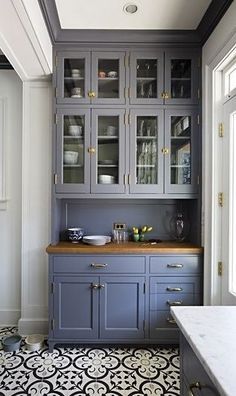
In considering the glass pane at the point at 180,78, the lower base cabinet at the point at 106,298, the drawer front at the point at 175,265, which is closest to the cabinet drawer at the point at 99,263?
the lower base cabinet at the point at 106,298

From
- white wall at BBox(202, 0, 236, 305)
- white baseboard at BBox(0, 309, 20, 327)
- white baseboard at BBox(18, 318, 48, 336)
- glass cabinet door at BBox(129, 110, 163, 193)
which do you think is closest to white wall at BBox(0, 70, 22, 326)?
white baseboard at BBox(0, 309, 20, 327)

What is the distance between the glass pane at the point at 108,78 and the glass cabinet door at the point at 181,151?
54cm

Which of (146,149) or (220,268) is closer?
(220,268)

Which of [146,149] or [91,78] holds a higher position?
[91,78]

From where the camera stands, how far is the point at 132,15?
2051mm

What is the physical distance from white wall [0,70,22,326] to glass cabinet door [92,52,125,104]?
0.91 meters

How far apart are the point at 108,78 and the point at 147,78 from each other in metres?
0.36

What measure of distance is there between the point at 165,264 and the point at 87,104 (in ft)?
5.17

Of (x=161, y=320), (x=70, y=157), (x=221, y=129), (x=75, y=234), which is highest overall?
(x=221, y=129)

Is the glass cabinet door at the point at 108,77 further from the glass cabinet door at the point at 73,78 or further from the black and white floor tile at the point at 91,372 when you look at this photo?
the black and white floor tile at the point at 91,372

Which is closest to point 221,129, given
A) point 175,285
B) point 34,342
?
point 175,285

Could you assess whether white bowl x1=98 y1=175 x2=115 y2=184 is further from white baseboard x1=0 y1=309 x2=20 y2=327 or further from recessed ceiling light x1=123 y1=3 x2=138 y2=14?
white baseboard x1=0 y1=309 x2=20 y2=327

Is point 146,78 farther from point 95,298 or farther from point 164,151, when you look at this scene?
point 95,298

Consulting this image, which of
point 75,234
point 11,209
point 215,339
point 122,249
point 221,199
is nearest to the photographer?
point 215,339
